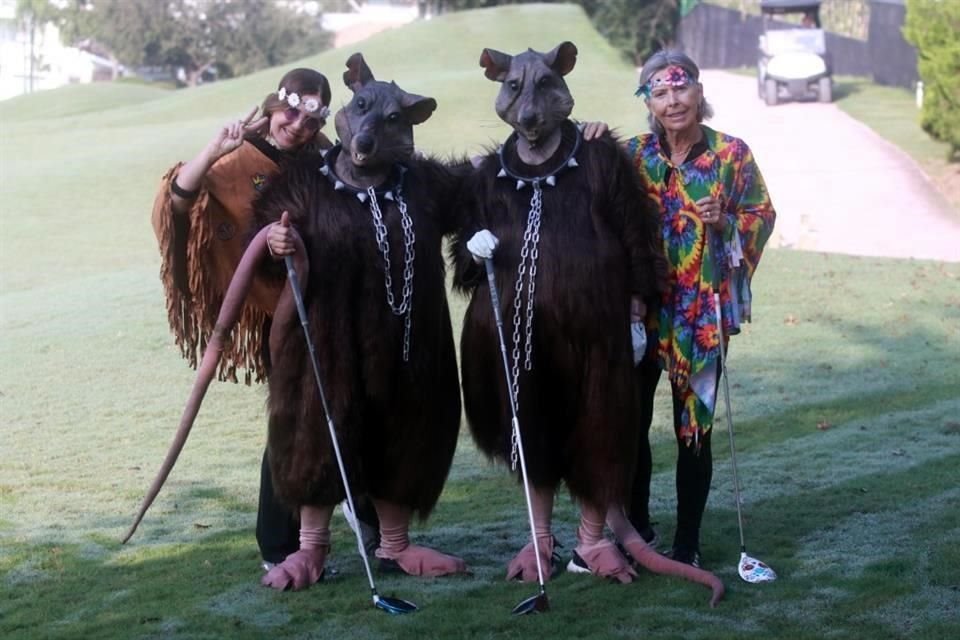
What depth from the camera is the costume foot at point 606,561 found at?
15.9ft

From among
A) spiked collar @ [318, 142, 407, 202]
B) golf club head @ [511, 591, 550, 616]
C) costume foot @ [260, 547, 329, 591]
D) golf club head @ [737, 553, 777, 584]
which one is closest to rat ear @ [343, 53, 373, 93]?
spiked collar @ [318, 142, 407, 202]

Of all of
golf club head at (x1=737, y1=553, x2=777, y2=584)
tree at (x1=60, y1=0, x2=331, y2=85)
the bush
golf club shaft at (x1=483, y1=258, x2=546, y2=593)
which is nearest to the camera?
golf club shaft at (x1=483, y1=258, x2=546, y2=593)

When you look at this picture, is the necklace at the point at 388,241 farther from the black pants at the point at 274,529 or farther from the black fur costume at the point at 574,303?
the black pants at the point at 274,529

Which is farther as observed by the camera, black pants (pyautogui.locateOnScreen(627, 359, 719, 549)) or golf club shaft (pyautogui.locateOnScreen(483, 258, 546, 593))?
black pants (pyautogui.locateOnScreen(627, 359, 719, 549))

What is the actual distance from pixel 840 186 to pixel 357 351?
15.2 meters

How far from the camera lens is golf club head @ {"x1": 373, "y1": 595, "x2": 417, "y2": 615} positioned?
A: 14.9 feet

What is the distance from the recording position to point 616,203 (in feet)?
15.5

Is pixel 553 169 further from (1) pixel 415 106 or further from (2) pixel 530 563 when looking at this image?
(2) pixel 530 563

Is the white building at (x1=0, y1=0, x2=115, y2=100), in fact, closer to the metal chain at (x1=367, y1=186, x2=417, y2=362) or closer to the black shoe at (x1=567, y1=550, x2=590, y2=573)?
the metal chain at (x1=367, y1=186, x2=417, y2=362)

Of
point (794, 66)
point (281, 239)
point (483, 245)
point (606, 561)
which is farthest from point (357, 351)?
point (794, 66)

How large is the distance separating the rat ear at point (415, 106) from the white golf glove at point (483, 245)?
50 centimetres

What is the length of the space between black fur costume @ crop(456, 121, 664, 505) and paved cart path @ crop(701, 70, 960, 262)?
1024 centimetres

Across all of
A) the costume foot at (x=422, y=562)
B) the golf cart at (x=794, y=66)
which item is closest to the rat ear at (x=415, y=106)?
the costume foot at (x=422, y=562)

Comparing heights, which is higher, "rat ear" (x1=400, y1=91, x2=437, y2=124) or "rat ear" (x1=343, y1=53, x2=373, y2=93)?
"rat ear" (x1=343, y1=53, x2=373, y2=93)
